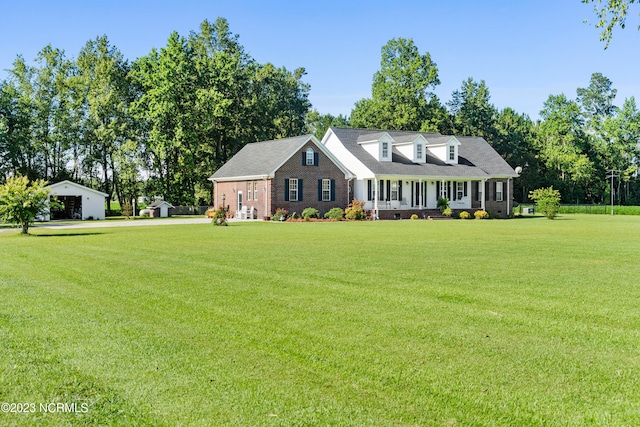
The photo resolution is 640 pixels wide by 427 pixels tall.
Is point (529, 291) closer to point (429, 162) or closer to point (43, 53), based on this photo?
point (429, 162)

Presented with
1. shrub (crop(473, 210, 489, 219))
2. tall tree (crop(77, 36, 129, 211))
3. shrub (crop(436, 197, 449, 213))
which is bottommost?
shrub (crop(473, 210, 489, 219))

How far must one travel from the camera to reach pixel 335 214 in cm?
4072

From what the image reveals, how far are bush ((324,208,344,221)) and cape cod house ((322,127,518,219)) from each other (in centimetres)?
331

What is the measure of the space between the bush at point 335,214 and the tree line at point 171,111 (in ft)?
54.4

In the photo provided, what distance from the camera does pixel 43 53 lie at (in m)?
Result: 55.3

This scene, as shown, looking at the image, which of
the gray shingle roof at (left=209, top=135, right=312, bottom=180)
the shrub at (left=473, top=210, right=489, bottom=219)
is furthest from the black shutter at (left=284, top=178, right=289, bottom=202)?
the shrub at (left=473, top=210, right=489, bottom=219)

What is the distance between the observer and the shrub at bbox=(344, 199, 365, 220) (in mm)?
40719

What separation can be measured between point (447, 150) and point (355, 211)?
12554mm

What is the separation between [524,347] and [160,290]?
6149 mm

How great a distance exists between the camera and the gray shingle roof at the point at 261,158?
41719 mm

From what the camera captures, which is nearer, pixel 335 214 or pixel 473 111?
pixel 335 214

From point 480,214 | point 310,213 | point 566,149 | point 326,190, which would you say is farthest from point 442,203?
point 566,149

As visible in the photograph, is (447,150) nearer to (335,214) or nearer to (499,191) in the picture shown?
(499,191)

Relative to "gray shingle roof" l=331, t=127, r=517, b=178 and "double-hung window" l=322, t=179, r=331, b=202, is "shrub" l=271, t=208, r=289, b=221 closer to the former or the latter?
"double-hung window" l=322, t=179, r=331, b=202
